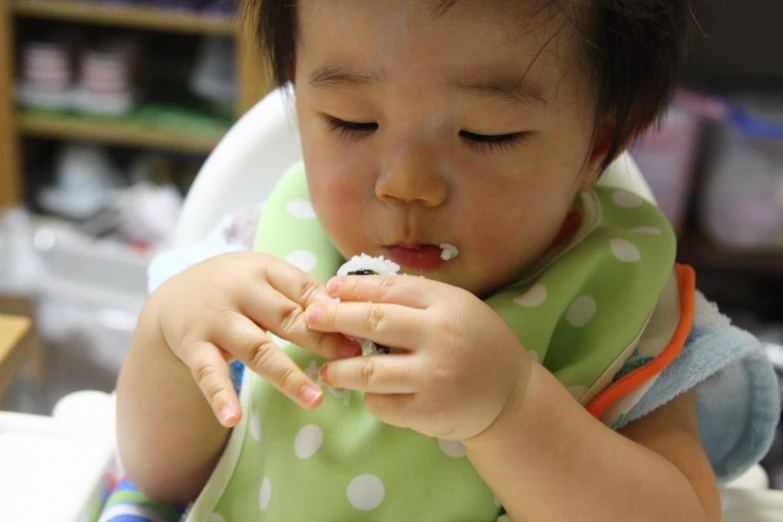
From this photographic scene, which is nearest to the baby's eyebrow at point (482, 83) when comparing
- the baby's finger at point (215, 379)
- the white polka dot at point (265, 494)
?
the baby's finger at point (215, 379)

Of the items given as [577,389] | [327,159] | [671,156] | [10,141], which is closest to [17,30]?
[10,141]

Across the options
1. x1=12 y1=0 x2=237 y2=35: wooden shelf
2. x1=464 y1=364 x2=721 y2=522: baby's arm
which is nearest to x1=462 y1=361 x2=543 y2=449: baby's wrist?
x1=464 y1=364 x2=721 y2=522: baby's arm

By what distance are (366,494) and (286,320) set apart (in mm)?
168

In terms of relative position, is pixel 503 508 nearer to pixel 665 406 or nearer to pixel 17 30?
pixel 665 406

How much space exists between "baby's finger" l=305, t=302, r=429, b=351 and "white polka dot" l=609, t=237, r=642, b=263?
264 mm

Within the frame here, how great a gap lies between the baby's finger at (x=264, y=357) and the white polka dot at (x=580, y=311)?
27 cm

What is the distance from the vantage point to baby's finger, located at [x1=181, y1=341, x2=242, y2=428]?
1.66 feet

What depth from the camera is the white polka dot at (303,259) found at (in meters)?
0.72

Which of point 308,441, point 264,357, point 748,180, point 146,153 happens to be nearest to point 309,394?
point 264,357

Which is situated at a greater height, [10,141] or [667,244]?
[667,244]

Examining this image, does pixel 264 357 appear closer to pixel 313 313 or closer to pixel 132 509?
pixel 313 313

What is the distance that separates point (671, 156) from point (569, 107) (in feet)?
4.43

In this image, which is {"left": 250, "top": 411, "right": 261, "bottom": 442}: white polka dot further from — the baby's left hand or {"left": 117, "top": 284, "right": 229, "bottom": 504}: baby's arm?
the baby's left hand

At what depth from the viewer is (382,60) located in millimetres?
553
